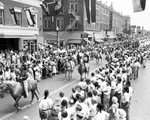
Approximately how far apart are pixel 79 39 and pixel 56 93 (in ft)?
95.1

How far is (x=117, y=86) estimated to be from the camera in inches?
324

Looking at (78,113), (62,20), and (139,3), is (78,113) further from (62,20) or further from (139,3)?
(62,20)

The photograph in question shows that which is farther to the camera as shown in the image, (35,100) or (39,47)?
(39,47)

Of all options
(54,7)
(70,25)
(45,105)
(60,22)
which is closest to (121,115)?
(45,105)

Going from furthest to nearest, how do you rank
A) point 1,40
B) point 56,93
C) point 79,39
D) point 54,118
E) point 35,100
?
1. point 79,39
2. point 1,40
3. point 56,93
4. point 35,100
5. point 54,118

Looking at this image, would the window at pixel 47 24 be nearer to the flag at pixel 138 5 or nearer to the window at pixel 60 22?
the window at pixel 60 22

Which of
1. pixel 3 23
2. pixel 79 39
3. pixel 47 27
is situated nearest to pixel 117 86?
pixel 3 23

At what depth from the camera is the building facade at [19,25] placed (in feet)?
67.6

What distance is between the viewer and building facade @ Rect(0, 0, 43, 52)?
67.6 ft

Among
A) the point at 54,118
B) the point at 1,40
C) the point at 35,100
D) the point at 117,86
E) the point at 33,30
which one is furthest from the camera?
the point at 33,30

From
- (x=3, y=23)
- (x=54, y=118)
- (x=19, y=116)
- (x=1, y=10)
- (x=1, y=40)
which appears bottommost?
(x=19, y=116)

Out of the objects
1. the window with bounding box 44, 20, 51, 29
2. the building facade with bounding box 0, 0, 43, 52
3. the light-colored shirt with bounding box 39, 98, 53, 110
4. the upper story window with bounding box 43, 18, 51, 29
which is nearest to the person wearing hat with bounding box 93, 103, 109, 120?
the light-colored shirt with bounding box 39, 98, 53, 110

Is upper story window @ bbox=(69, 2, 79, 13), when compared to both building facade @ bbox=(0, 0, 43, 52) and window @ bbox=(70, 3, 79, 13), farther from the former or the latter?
building facade @ bbox=(0, 0, 43, 52)

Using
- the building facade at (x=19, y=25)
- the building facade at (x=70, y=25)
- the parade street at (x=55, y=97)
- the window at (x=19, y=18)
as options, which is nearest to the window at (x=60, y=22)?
the building facade at (x=70, y=25)
